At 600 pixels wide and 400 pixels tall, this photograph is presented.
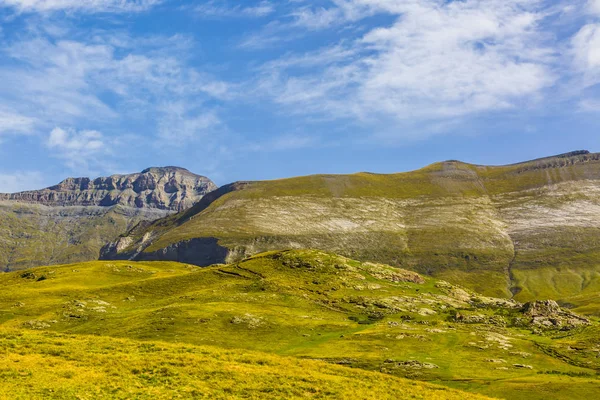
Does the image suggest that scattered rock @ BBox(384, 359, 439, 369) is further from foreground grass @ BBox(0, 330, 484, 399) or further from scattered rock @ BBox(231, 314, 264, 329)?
scattered rock @ BBox(231, 314, 264, 329)

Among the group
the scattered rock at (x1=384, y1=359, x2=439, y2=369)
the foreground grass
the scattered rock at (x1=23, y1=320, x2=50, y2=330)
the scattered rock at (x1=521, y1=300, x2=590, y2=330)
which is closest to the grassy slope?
the scattered rock at (x1=23, y1=320, x2=50, y2=330)

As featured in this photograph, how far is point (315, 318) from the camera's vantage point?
131250mm

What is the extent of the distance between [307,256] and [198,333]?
253 feet

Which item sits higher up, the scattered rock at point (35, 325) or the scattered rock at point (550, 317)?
the scattered rock at point (35, 325)

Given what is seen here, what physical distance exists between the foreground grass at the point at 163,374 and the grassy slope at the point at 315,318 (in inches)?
125

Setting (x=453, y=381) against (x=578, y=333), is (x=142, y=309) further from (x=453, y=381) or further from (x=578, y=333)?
(x=578, y=333)

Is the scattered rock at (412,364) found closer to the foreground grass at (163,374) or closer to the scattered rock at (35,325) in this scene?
the foreground grass at (163,374)

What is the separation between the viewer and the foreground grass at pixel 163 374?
39.6 meters

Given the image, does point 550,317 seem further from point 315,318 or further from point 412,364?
point 412,364

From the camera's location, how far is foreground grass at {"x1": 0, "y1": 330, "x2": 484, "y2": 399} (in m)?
39.6

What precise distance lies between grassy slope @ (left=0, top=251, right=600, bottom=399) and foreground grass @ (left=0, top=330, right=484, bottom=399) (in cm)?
317

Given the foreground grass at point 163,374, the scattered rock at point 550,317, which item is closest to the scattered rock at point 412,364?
the foreground grass at point 163,374

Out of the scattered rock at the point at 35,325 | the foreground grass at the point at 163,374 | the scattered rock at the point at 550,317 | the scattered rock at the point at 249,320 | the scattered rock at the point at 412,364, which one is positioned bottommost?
the scattered rock at the point at 550,317

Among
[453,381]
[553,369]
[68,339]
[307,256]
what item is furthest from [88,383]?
[307,256]
